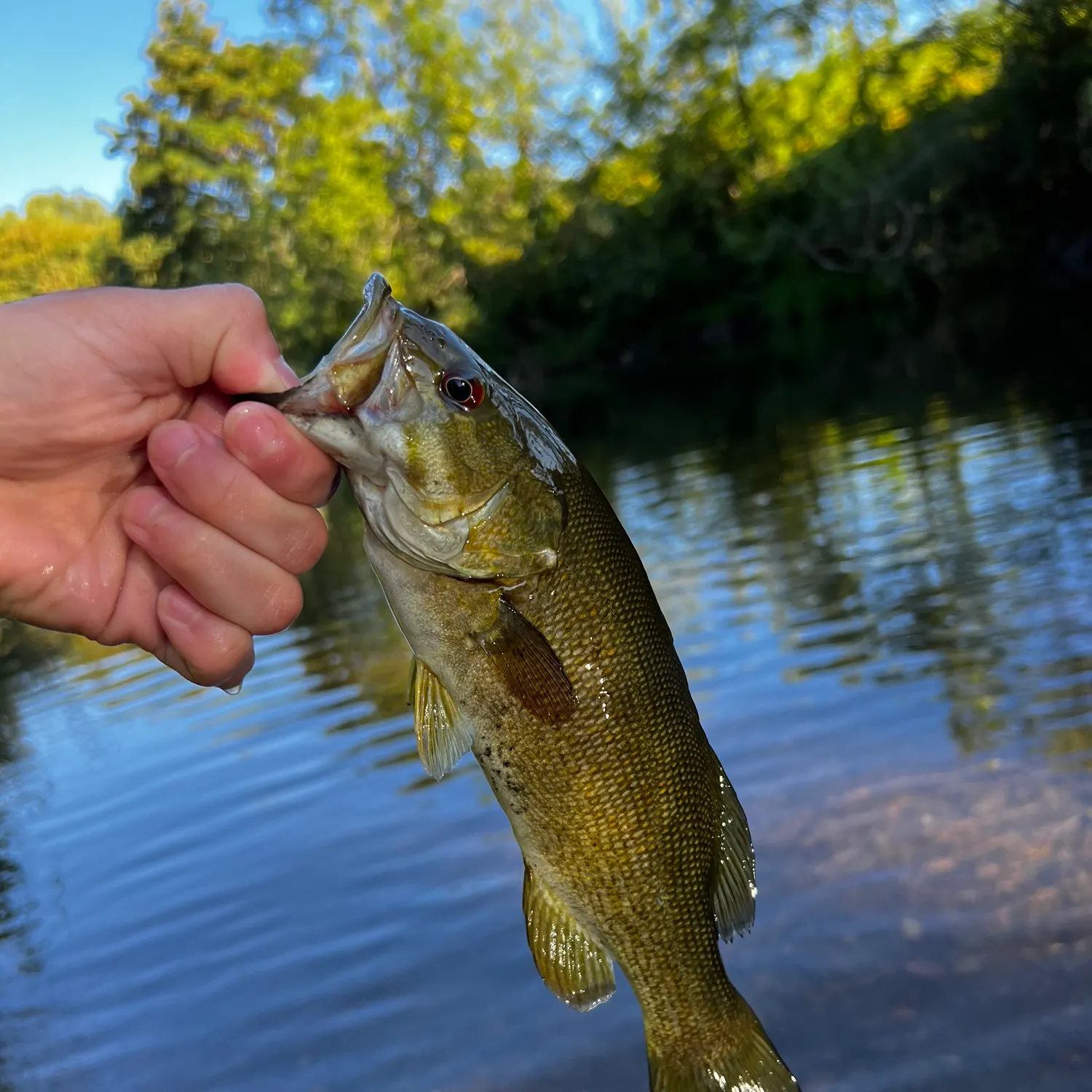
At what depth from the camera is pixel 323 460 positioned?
279cm

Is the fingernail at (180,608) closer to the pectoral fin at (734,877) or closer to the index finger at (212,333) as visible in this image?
the index finger at (212,333)

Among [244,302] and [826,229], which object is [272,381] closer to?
[244,302]

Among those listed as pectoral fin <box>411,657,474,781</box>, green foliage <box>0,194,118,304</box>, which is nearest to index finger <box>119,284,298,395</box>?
pectoral fin <box>411,657,474,781</box>

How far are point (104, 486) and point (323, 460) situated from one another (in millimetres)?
730

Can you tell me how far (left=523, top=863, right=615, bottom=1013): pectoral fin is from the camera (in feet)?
9.40

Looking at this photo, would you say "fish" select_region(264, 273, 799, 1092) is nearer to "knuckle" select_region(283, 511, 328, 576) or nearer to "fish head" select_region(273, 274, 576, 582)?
"fish head" select_region(273, 274, 576, 582)

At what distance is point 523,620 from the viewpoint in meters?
2.67

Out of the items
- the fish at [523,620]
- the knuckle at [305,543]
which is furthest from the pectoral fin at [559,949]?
the knuckle at [305,543]

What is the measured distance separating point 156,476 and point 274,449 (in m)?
0.59

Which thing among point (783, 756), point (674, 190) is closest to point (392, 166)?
point (674, 190)

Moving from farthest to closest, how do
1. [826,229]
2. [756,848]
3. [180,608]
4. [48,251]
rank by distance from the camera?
1. [48,251]
2. [826,229]
3. [756,848]
4. [180,608]

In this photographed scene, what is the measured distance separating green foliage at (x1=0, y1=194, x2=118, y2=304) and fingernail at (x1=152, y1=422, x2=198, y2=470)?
65467mm

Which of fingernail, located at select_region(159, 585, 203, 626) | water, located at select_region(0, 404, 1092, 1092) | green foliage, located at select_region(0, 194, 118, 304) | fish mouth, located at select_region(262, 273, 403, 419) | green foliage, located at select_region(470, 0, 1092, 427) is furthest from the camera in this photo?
green foliage, located at select_region(0, 194, 118, 304)

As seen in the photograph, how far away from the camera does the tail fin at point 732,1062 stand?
115 inches
